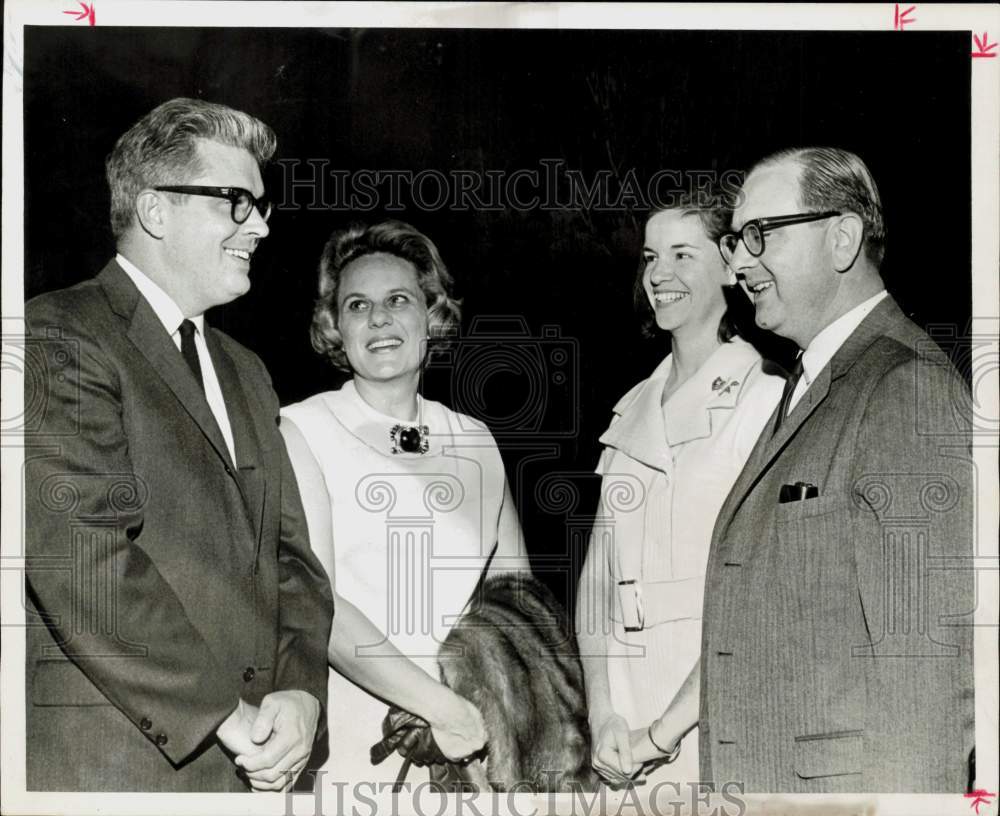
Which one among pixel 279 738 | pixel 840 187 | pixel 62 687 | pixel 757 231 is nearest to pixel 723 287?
pixel 757 231

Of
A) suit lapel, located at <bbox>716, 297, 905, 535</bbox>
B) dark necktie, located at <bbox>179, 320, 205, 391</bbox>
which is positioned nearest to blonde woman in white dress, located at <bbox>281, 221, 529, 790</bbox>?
dark necktie, located at <bbox>179, 320, 205, 391</bbox>

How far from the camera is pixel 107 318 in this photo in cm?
496

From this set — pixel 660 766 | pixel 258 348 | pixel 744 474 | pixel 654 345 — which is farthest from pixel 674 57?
pixel 660 766

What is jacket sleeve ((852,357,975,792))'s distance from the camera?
5012mm

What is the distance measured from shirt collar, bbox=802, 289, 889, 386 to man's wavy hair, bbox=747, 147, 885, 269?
207mm

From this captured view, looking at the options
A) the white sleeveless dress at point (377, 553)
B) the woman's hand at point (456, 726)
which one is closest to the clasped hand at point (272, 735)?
the white sleeveless dress at point (377, 553)

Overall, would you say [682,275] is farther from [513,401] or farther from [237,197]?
[237,197]

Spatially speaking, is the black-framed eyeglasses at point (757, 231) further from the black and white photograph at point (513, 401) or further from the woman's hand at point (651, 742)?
the woman's hand at point (651, 742)

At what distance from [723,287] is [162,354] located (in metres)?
2.16

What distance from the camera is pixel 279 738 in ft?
16.4

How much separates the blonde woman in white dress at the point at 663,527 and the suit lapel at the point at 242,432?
129 cm

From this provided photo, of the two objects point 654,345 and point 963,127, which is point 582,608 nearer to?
Answer: point 654,345

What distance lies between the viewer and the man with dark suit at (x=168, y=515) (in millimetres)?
4895

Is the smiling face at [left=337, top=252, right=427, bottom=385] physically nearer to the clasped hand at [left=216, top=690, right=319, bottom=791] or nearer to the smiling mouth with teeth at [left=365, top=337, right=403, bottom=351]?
the smiling mouth with teeth at [left=365, top=337, right=403, bottom=351]
